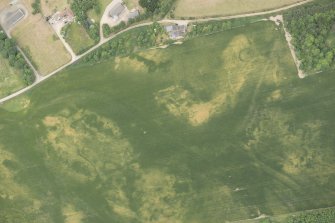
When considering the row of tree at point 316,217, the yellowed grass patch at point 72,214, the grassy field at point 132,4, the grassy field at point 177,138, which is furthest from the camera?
the grassy field at point 132,4

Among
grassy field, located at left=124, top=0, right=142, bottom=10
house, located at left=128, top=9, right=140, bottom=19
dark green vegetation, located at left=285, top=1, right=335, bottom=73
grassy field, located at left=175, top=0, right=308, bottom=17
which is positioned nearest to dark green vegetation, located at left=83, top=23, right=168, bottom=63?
house, located at left=128, top=9, right=140, bottom=19

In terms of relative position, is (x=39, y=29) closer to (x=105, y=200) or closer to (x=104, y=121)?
(x=104, y=121)

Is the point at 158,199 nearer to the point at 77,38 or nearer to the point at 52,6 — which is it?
the point at 77,38

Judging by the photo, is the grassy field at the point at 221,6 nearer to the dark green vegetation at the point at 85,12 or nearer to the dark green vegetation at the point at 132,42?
the dark green vegetation at the point at 132,42

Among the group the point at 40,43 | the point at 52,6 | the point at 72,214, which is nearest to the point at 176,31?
the point at 52,6

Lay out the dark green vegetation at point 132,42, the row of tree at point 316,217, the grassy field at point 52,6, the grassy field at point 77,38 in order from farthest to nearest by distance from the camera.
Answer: the grassy field at point 52,6
the grassy field at point 77,38
the dark green vegetation at point 132,42
the row of tree at point 316,217

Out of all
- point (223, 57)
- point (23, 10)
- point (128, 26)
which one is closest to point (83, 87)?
point (128, 26)

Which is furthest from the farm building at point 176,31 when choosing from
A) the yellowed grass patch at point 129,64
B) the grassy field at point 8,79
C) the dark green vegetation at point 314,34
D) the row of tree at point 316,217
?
the row of tree at point 316,217
